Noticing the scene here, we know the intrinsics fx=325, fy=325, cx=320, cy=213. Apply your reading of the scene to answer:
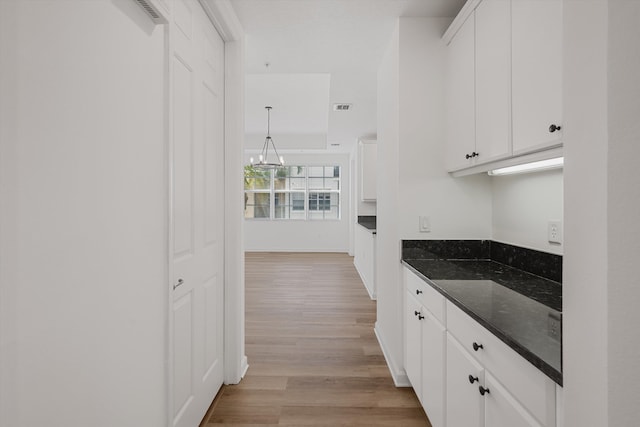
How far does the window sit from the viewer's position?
882 cm

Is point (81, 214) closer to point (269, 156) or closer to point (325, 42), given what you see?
point (325, 42)

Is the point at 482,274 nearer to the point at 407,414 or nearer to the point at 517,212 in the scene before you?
the point at 517,212

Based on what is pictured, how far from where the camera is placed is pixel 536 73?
50.8 inches

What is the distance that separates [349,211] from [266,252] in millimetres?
2473

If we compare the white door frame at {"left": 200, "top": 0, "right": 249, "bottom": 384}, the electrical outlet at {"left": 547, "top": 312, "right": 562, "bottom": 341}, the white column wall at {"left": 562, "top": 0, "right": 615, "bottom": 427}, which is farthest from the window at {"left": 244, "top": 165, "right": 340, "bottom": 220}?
the white column wall at {"left": 562, "top": 0, "right": 615, "bottom": 427}

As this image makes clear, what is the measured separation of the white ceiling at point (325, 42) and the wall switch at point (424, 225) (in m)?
1.40

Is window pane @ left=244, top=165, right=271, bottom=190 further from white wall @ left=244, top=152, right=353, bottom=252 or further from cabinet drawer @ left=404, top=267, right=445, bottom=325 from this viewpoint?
cabinet drawer @ left=404, top=267, right=445, bottom=325

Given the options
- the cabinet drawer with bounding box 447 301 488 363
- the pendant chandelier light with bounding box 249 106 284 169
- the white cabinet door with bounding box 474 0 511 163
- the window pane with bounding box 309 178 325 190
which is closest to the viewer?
the cabinet drawer with bounding box 447 301 488 363

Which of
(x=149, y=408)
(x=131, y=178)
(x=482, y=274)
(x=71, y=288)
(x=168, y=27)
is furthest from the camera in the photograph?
(x=482, y=274)

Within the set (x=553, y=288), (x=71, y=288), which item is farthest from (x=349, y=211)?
(x=71, y=288)

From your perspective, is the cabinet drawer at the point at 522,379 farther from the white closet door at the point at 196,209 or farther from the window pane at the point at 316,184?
the window pane at the point at 316,184

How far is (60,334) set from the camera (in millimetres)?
841

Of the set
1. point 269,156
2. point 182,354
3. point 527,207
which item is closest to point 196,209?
point 182,354

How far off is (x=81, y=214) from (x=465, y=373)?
1.45m
